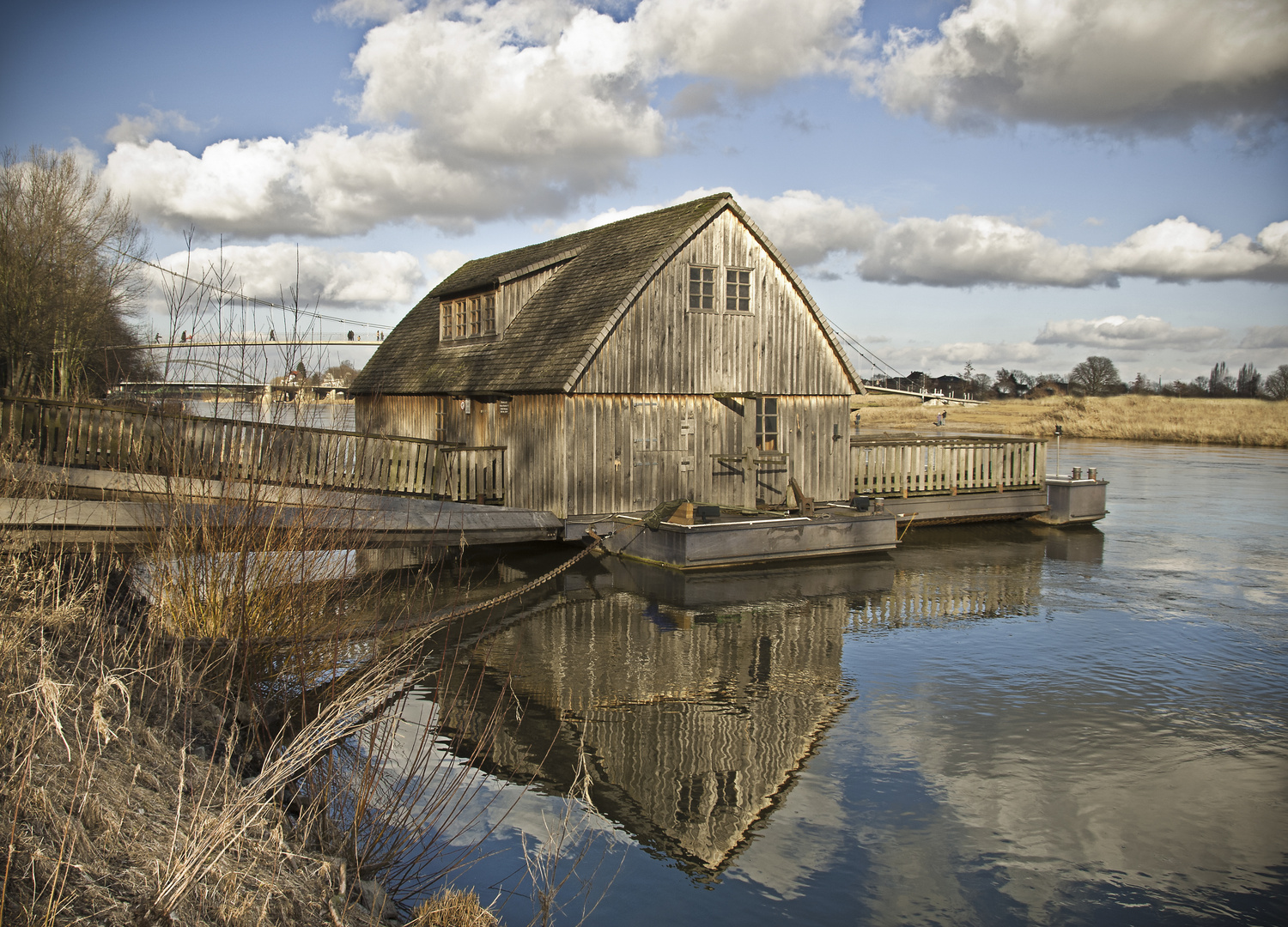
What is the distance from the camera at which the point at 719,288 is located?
20.1 m

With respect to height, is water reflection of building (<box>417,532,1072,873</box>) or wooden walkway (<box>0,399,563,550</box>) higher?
wooden walkway (<box>0,399,563,550</box>)

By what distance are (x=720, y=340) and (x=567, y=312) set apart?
3.61 meters

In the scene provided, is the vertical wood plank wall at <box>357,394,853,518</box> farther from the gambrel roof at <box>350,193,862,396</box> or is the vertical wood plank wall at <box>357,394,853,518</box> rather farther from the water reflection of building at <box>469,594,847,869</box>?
the water reflection of building at <box>469,594,847,869</box>

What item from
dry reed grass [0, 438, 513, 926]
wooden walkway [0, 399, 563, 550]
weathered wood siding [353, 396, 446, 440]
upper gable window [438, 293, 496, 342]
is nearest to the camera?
dry reed grass [0, 438, 513, 926]

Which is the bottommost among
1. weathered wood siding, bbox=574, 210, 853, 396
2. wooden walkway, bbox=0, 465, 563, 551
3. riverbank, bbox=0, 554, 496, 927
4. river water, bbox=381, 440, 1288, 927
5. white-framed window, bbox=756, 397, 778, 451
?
river water, bbox=381, 440, 1288, 927

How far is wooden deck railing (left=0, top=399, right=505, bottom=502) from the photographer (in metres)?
13.1

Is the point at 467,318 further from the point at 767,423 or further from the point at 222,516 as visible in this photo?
the point at 222,516

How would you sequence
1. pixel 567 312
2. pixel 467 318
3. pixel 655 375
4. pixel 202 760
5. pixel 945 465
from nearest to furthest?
1. pixel 202 760
2. pixel 655 375
3. pixel 567 312
4. pixel 467 318
5. pixel 945 465

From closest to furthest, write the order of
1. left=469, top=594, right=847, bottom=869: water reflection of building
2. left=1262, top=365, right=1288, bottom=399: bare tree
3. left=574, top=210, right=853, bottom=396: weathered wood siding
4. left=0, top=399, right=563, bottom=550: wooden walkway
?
left=469, top=594, right=847, bottom=869: water reflection of building → left=0, top=399, right=563, bottom=550: wooden walkway → left=574, top=210, right=853, bottom=396: weathered wood siding → left=1262, top=365, right=1288, bottom=399: bare tree

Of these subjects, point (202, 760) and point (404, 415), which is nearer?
point (202, 760)

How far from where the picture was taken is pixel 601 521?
19.0 m

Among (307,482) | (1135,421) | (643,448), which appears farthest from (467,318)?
(1135,421)

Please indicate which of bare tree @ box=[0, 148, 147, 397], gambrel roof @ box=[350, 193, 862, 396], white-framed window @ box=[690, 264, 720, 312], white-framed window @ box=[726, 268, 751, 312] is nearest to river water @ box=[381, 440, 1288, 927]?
gambrel roof @ box=[350, 193, 862, 396]

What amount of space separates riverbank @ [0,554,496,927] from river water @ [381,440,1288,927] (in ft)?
4.31
